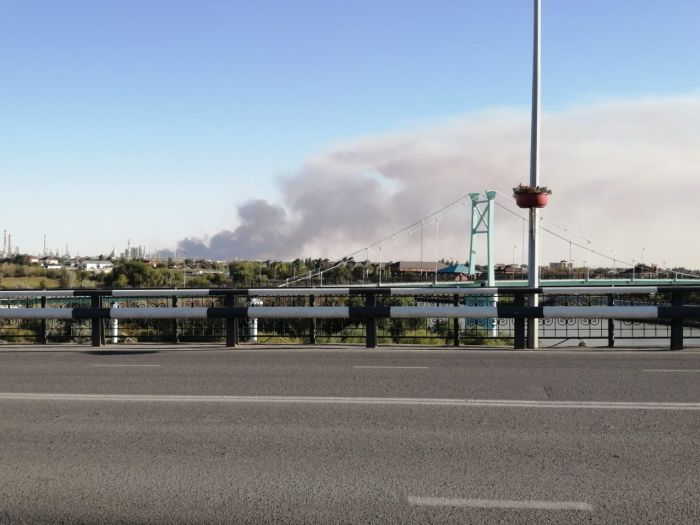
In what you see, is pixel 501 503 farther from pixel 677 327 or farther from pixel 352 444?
pixel 677 327

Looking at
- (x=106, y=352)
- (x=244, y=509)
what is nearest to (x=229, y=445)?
(x=244, y=509)

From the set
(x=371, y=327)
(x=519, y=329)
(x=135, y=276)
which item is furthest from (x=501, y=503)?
(x=135, y=276)

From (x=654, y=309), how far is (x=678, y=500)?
8411 millimetres

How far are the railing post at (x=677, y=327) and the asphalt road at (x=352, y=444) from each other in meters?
2.46

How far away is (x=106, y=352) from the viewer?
1249cm

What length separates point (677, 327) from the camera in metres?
12.3

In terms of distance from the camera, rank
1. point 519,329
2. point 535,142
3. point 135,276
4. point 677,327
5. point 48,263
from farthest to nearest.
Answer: point 48,263, point 135,276, point 535,142, point 519,329, point 677,327

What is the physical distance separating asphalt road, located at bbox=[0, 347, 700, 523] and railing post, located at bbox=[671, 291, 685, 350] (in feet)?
8.08

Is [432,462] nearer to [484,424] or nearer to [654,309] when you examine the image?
[484,424]

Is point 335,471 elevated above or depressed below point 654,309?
below

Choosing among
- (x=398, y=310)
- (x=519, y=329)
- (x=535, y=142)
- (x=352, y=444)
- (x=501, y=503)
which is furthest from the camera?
(x=535, y=142)

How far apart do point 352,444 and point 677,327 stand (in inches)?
341

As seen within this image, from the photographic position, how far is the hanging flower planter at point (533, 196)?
1407 centimetres

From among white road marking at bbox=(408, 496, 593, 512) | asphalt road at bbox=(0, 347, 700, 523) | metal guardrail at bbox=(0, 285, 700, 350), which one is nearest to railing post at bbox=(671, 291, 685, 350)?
metal guardrail at bbox=(0, 285, 700, 350)
